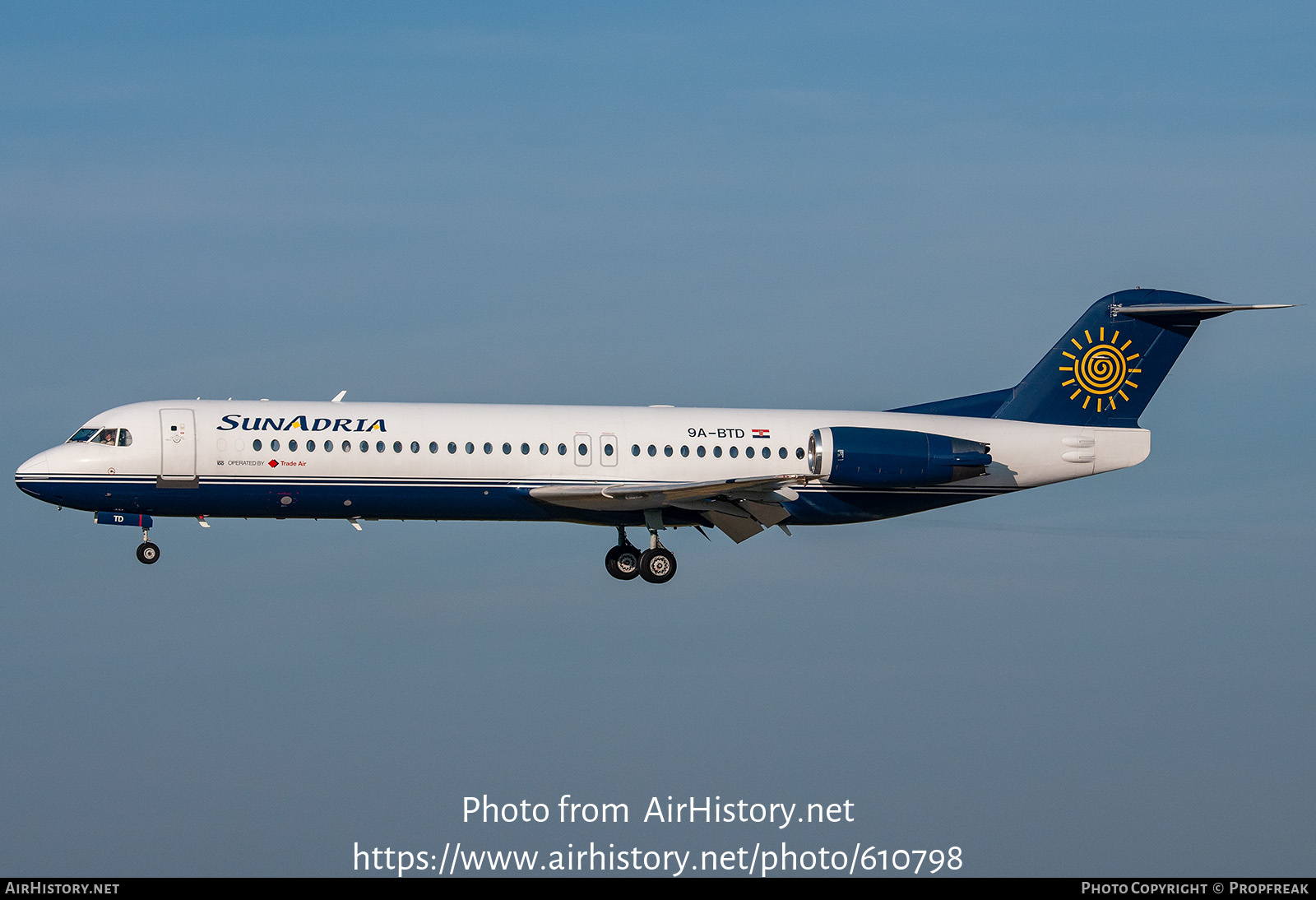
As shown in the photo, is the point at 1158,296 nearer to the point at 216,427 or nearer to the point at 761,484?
the point at 761,484

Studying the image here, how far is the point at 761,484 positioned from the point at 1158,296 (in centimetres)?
1182

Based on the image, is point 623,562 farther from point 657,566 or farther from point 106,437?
point 106,437

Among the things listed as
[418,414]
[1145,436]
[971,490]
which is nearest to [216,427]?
[418,414]

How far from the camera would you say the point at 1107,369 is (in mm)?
42281

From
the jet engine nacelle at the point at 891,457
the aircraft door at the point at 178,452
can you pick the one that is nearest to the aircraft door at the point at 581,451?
the jet engine nacelle at the point at 891,457

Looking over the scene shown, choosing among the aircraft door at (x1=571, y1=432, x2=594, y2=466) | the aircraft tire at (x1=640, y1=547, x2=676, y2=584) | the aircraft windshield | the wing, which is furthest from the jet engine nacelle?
the aircraft windshield

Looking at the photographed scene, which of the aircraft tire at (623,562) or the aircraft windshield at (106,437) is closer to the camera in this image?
the aircraft windshield at (106,437)

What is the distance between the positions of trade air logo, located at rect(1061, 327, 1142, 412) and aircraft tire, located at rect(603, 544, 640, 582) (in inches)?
439

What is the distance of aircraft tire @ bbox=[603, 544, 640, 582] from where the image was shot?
132 feet

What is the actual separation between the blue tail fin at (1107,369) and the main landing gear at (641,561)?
6.89 metres

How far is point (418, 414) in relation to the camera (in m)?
38.3

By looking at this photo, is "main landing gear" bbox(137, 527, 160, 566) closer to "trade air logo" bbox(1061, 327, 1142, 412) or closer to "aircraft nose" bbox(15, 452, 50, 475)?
"aircraft nose" bbox(15, 452, 50, 475)

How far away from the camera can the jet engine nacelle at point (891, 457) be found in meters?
38.2

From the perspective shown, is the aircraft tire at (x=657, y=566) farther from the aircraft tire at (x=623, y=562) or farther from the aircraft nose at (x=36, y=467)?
the aircraft nose at (x=36, y=467)
